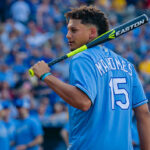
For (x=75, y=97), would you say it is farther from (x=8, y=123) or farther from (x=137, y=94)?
(x=8, y=123)

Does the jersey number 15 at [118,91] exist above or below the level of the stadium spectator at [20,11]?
below

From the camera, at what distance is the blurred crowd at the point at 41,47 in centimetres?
870

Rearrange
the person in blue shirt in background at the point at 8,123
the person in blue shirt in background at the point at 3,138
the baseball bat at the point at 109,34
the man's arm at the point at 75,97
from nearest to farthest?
the man's arm at the point at 75,97 → the baseball bat at the point at 109,34 → the person in blue shirt in background at the point at 3,138 → the person in blue shirt in background at the point at 8,123

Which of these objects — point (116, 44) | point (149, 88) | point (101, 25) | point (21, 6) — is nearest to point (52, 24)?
point (21, 6)

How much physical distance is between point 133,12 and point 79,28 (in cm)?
1335

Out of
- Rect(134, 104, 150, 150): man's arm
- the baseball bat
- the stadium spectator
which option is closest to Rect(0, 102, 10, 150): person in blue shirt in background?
the baseball bat

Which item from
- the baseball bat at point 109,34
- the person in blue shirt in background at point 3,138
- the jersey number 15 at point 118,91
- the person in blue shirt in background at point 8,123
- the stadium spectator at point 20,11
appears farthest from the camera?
the stadium spectator at point 20,11

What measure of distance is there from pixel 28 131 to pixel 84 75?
500 centimetres

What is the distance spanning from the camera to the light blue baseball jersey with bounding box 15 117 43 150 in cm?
752

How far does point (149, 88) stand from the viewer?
10.6 metres

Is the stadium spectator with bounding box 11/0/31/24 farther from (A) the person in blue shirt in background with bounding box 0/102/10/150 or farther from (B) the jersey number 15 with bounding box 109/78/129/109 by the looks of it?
(B) the jersey number 15 with bounding box 109/78/129/109

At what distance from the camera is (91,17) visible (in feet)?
10.7

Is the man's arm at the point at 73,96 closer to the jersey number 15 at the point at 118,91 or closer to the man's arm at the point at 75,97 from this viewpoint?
the man's arm at the point at 75,97

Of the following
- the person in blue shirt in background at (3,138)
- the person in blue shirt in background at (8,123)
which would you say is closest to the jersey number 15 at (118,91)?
the person in blue shirt in background at (3,138)
